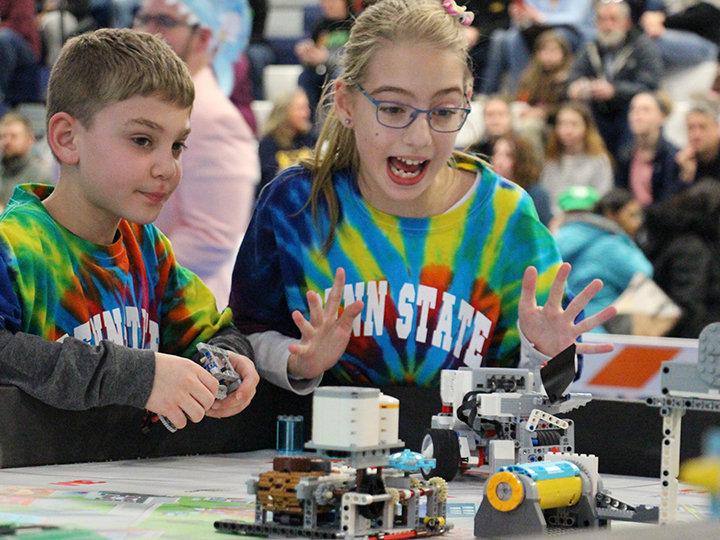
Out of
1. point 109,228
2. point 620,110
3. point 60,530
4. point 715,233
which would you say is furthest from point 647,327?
point 60,530

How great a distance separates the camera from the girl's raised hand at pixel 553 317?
271cm

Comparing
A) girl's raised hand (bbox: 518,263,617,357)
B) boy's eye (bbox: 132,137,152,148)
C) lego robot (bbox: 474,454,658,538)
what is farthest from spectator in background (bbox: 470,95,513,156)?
lego robot (bbox: 474,454,658,538)

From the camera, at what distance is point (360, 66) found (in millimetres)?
2910

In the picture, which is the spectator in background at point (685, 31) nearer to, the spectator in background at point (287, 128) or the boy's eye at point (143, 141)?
the spectator in background at point (287, 128)

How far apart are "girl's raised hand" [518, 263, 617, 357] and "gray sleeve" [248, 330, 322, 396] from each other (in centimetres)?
46

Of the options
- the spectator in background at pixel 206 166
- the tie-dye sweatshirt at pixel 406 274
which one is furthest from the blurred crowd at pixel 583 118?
the tie-dye sweatshirt at pixel 406 274

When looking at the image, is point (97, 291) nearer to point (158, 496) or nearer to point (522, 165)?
point (158, 496)

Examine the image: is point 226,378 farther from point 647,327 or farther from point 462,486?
point 647,327

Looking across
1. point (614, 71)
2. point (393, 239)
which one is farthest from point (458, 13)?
point (614, 71)

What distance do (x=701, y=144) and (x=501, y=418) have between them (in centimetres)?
531

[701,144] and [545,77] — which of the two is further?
[545,77]

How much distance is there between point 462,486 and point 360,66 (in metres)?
0.97

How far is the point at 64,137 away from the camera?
108 inches

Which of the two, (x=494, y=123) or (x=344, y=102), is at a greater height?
(x=494, y=123)
